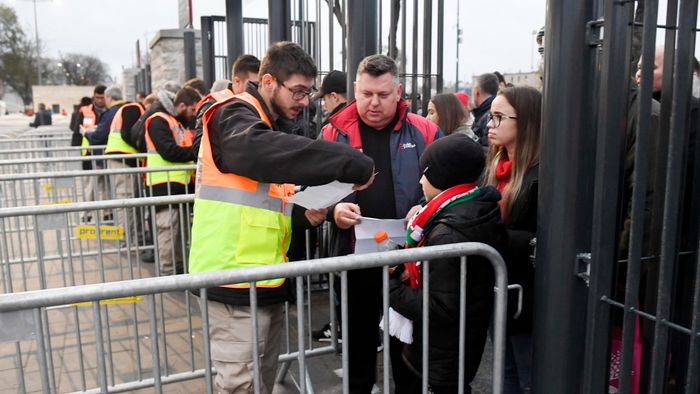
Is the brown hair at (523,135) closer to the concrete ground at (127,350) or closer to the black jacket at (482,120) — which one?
the concrete ground at (127,350)

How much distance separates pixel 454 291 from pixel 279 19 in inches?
138

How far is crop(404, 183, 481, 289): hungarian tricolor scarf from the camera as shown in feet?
7.82

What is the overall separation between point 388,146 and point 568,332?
136 cm

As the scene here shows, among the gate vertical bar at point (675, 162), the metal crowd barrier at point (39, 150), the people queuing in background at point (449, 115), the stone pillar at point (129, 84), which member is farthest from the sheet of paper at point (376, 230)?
the stone pillar at point (129, 84)

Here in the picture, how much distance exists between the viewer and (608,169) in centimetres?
200

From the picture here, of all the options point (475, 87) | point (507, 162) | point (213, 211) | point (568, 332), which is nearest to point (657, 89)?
point (507, 162)

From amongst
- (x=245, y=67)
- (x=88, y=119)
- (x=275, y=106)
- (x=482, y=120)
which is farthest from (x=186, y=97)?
(x=88, y=119)

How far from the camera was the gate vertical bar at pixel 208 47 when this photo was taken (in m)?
7.82

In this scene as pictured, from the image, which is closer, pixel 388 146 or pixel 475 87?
pixel 388 146

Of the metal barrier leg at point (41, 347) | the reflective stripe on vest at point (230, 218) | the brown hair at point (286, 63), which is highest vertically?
the brown hair at point (286, 63)

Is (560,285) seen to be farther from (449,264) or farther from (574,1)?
(574,1)

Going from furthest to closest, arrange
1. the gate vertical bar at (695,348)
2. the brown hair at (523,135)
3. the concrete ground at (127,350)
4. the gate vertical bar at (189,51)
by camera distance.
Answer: the gate vertical bar at (189,51) < the concrete ground at (127,350) < the brown hair at (523,135) < the gate vertical bar at (695,348)

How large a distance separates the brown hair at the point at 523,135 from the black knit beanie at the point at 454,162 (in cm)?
26

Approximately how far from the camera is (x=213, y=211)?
236 cm
